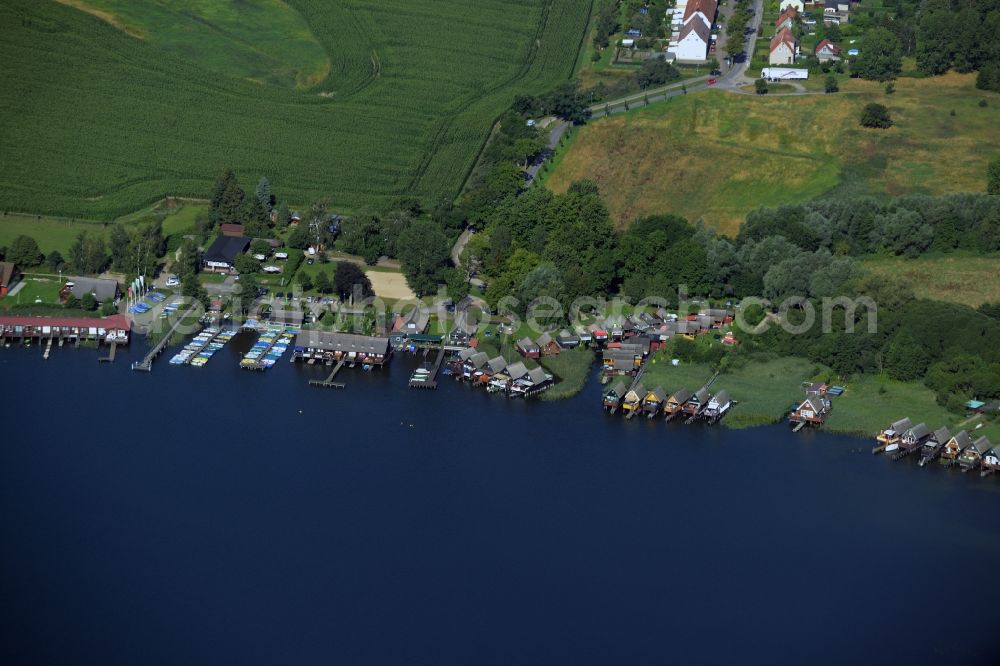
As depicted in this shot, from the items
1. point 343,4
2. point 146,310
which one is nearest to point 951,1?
point 343,4

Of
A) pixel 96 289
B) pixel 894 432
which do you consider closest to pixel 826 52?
pixel 894 432

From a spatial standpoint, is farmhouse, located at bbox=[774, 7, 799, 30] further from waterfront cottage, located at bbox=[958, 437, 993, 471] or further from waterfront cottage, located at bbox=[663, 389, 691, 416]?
waterfront cottage, located at bbox=[958, 437, 993, 471]

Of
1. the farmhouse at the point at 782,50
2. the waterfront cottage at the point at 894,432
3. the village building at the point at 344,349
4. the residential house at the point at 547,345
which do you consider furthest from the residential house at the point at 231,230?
the farmhouse at the point at 782,50

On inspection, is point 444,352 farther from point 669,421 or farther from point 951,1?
point 951,1

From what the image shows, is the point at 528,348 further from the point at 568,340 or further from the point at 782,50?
the point at 782,50

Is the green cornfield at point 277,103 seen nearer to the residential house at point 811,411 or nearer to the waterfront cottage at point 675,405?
the waterfront cottage at point 675,405

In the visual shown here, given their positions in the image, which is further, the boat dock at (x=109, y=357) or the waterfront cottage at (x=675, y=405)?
the boat dock at (x=109, y=357)
